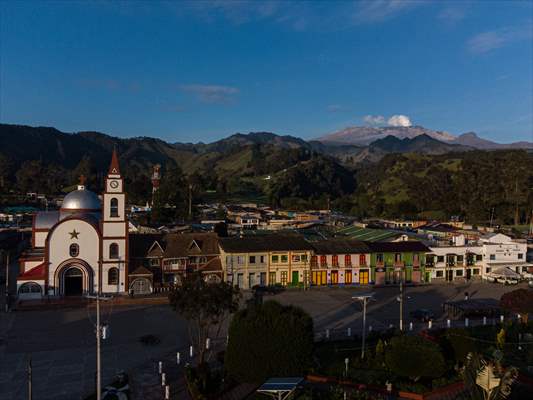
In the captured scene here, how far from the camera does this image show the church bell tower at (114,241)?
42969 millimetres

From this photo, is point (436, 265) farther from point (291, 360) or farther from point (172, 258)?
point (291, 360)

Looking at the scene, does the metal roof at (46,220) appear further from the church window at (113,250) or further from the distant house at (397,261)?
the distant house at (397,261)

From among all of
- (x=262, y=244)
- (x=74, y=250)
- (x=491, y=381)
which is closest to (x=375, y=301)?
(x=262, y=244)

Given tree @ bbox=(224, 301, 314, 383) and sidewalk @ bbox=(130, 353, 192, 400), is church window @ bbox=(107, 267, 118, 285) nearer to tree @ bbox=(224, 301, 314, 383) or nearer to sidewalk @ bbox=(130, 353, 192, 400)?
sidewalk @ bbox=(130, 353, 192, 400)

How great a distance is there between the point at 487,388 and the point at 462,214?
330ft

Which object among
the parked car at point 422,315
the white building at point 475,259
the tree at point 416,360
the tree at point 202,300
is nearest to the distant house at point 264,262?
the parked car at point 422,315

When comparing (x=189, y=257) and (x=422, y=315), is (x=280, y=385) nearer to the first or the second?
(x=422, y=315)

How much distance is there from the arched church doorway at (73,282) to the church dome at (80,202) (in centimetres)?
779

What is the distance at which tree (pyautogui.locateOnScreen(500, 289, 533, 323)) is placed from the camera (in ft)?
110

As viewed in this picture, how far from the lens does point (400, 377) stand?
25.2m

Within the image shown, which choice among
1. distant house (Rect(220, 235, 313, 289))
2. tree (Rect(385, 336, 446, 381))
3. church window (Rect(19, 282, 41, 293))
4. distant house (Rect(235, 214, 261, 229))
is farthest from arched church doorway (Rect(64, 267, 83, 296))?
distant house (Rect(235, 214, 261, 229))

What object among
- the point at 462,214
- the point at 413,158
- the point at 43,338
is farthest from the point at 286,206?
the point at 43,338

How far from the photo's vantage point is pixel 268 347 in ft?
75.8

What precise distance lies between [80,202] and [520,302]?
1529 inches
